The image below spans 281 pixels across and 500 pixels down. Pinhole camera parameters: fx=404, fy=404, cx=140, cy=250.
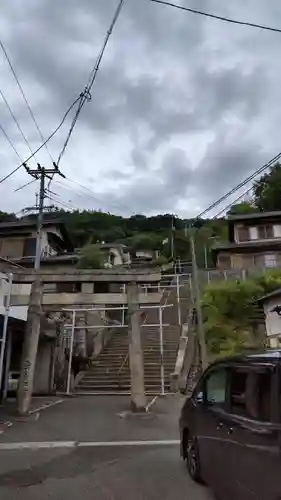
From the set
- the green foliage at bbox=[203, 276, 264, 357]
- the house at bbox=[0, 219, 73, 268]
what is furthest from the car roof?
the house at bbox=[0, 219, 73, 268]

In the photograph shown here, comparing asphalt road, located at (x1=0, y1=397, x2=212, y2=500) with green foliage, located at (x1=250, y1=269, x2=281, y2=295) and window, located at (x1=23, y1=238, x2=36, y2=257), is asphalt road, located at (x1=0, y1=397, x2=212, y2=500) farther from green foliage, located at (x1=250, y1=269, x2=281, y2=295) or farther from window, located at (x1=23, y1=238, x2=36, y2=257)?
window, located at (x1=23, y1=238, x2=36, y2=257)

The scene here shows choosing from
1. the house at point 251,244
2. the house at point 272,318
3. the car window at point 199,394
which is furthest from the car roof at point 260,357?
the house at point 251,244

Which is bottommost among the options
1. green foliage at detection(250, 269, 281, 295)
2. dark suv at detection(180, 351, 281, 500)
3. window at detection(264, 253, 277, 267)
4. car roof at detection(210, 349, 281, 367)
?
dark suv at detection(180, 351, 281, 500)

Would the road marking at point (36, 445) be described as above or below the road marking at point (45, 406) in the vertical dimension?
below

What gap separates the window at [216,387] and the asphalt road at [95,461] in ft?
3.15

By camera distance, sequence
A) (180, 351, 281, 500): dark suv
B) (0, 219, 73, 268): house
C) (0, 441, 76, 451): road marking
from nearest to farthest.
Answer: (180, 351, 281, 500): dark suv
(0, 441, 76, 451): road marking
(0, 219, 73, 268): house

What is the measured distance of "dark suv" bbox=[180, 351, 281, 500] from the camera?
295 centimetres

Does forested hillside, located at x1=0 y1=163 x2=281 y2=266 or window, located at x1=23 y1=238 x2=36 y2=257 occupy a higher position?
forested hillside, located at x1=0 y1=163 x2=281 y2=266

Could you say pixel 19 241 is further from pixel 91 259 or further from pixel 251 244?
pixel 251 244

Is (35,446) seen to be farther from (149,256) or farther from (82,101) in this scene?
(149,256)

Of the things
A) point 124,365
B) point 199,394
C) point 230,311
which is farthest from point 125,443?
point 230,311

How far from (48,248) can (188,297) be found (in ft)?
49.2

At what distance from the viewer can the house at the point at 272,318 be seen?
1646 centimetres

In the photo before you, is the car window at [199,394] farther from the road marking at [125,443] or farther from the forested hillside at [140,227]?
the forested hillside at [140,227]
